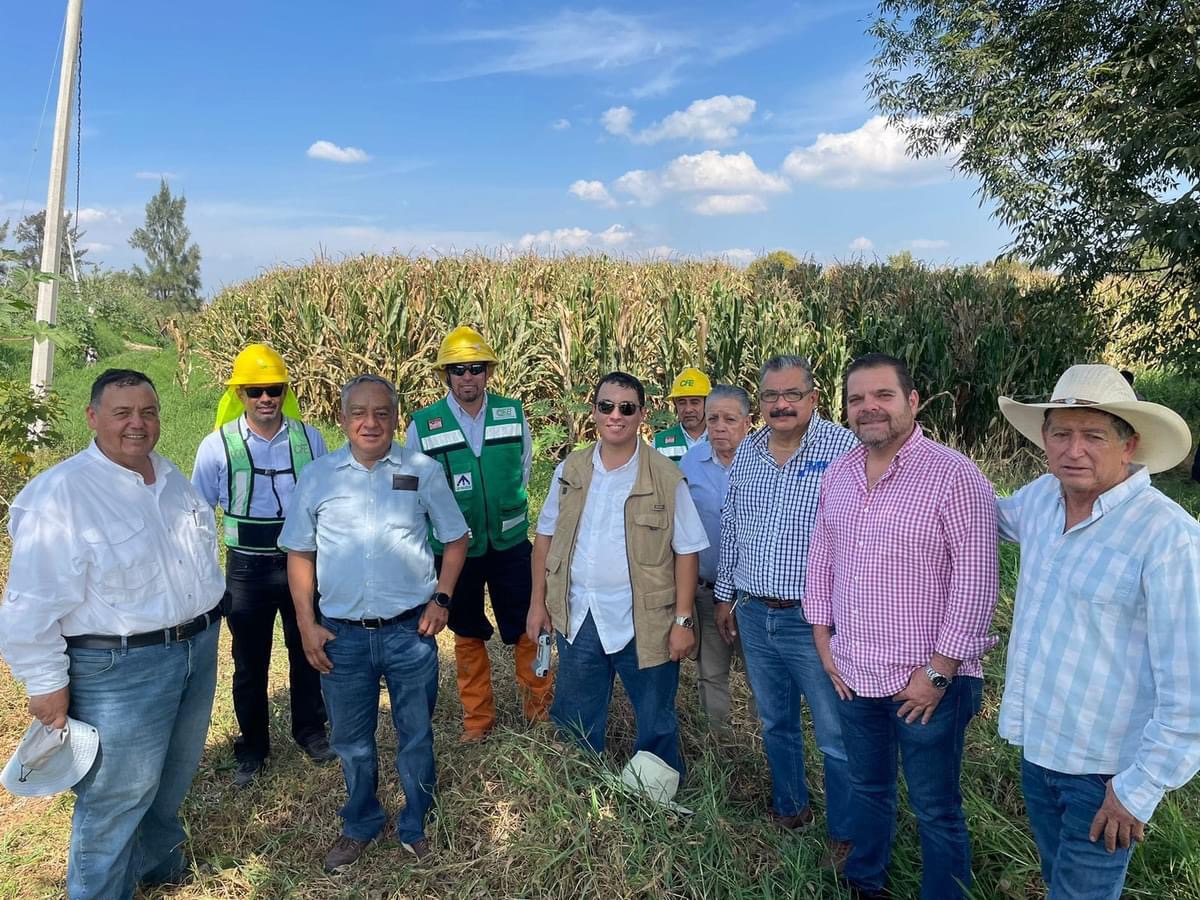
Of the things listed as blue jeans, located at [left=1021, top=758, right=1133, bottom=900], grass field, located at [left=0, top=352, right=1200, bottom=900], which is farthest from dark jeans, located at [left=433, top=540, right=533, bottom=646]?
blue jeans, located at [left=1021, top=758, right=1133, bottom=900]

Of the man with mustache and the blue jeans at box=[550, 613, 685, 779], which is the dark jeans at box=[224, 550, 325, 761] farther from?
the man with mustache

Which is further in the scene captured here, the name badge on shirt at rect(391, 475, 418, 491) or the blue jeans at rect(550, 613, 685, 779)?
the blue jeans at rect(550, 613, 685, 779)

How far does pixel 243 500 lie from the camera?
11.2 ft

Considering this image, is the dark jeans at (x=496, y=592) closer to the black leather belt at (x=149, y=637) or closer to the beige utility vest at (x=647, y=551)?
the beige utility vest at (x=647, y=551)

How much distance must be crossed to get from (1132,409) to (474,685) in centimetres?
303

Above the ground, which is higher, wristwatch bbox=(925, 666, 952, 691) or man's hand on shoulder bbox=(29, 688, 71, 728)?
wristwatch bbox=(925, 666, 952, 691)

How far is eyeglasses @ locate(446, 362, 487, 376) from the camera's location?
3721 millimetres

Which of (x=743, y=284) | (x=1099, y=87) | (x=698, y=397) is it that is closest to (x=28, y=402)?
(x=698, y=397)

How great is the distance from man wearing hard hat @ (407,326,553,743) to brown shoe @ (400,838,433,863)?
81 cm

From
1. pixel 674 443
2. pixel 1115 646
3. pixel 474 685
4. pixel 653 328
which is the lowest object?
pixel 474 685

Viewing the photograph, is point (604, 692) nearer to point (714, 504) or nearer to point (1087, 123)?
point (714, 504)

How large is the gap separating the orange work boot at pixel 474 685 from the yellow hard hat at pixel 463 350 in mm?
1365

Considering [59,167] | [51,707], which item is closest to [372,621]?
[51,707]

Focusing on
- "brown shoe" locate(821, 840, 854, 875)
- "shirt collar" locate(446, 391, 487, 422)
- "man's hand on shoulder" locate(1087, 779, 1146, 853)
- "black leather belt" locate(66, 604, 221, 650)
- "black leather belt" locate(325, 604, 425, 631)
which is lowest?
"brown shoe" locate(821, 840, 854, 875)
